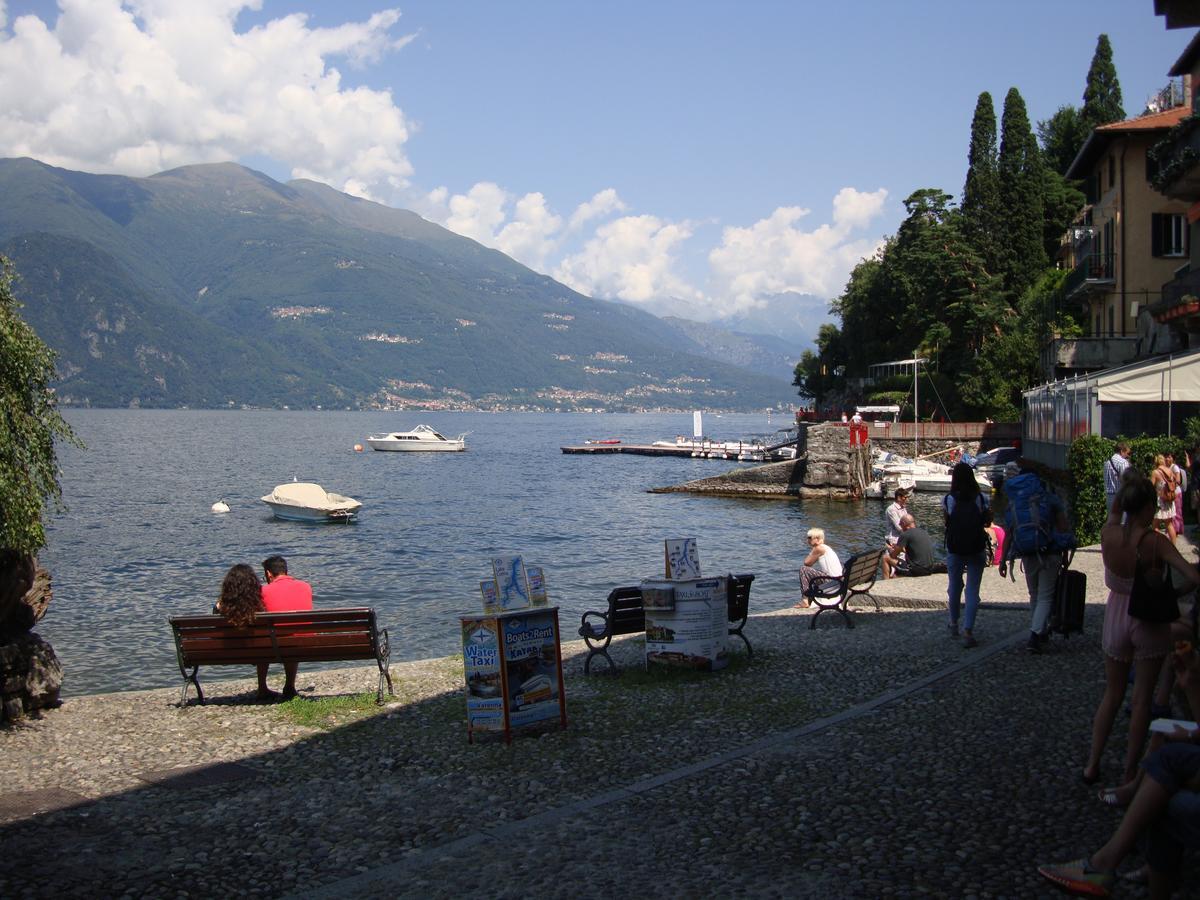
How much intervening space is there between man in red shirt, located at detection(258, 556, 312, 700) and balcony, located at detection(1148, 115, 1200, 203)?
24083mm

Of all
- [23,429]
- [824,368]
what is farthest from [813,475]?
[824,368]

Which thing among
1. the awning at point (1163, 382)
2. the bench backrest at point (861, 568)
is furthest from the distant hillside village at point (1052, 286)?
the bench backrest at point (861, 568)

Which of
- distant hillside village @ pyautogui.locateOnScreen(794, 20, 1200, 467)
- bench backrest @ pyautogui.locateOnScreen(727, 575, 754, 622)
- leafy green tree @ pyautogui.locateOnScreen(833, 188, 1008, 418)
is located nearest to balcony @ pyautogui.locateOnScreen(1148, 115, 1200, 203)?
distant hillside village @ pyautogui.locateOnScreen(794, 20, 1200, 467)

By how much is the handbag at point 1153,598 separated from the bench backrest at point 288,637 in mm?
6732

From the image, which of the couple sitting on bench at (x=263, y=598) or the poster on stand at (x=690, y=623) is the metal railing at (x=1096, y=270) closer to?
the poster on stand at (x=690, y=623)

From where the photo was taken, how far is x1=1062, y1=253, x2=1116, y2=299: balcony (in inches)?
1650

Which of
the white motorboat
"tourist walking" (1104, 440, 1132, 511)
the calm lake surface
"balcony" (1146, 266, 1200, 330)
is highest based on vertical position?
"balcony" (1146, 266, 1200, 330)

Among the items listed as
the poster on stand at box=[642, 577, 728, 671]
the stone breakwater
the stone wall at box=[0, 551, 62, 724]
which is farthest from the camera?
the poster on stand at box=[642, 577, 728, 671]

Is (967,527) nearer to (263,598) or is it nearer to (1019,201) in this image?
(263,598)

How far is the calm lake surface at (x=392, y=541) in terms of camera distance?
20.4 metres

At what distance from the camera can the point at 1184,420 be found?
25469 millimetres

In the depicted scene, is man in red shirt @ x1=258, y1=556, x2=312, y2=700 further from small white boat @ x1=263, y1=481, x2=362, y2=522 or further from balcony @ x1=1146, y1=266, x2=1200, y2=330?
small white boat @ x1=263, y1=481, x2=362, y2=522

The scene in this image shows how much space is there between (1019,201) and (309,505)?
46837 millimetres

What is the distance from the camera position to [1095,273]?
42.6m
